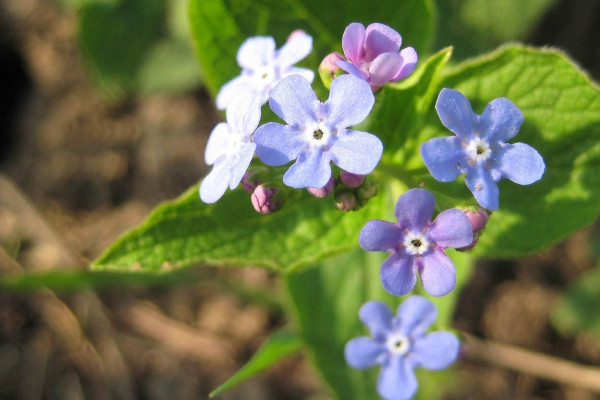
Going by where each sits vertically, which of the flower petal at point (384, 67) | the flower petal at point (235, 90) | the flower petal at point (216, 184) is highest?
the flower petal at point (384, 67)

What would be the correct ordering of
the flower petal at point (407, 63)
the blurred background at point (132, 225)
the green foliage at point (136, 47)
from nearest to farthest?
the flower petal at point (407, 63) → the blurred background at point (132, 225) → the green foliage at point (136, 47)

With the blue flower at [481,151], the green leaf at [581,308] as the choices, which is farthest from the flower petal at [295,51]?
the green leaf at [581,308]

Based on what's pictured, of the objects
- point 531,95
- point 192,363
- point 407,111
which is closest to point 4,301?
point 192,363

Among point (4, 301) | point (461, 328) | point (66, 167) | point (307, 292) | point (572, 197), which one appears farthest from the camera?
point (66, 167)

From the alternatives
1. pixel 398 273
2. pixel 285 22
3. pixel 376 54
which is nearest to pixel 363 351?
pixel 398 273

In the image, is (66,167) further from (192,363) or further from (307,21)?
(307,21)

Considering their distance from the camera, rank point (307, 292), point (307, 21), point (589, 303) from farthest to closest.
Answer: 1. point (589, 303)
2. point (307, 292)
3. point (307, 21)

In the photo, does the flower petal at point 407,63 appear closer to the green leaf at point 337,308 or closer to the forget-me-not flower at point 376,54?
the forget-me-not flower at point 376,54
